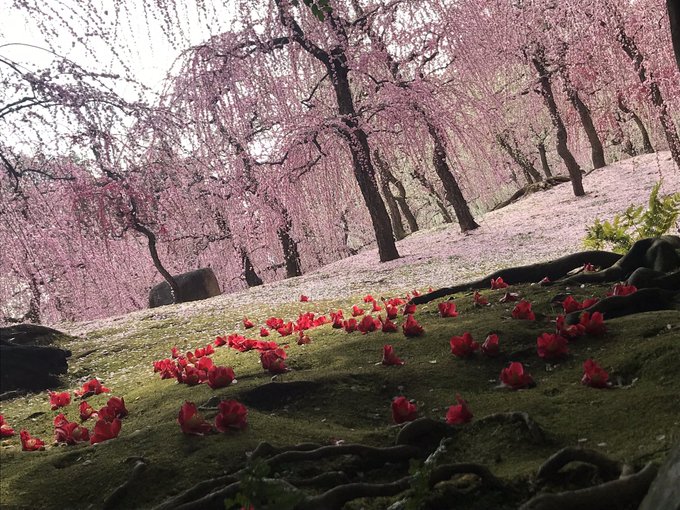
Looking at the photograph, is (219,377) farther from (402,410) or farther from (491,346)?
(491,346)

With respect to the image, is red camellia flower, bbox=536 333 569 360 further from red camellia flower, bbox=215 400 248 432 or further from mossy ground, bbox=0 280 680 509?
red camellia flower, bbox=215 400 248 432

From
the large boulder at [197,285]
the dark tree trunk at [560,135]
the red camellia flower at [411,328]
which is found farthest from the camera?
the dark tree trunk at [560,135]

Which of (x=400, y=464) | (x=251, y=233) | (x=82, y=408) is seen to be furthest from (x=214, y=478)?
(x=251, y=233)

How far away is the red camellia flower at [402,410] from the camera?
10.4ft

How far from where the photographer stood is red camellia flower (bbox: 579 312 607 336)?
13.5 feet

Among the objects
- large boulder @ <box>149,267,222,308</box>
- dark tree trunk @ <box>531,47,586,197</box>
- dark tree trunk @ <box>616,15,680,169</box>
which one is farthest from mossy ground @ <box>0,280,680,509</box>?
dark tree trunk @ <box>531,47,586,197</box>

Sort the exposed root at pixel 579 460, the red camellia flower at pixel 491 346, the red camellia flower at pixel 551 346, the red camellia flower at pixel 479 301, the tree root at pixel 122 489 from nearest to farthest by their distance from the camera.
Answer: the exposed root at pixel 579 460, the tree root at pixel 122 489, the red camellia flower at pixel 551 346, the red camellia flower at pixel 491 346, the red camellia flower at pixel 479 301

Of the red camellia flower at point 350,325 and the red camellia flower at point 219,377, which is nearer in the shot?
the red camellia flower at point 219,377

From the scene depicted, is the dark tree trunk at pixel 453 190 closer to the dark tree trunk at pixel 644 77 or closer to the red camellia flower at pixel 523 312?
the dark tree trunk at pixel 644 77

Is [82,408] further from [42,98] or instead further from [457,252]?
[457,252]

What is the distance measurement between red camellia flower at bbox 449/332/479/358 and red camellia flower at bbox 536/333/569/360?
0.41 m

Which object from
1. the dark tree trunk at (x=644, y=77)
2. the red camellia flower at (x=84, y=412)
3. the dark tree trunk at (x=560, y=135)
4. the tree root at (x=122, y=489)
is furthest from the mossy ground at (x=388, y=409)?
the dark tree trunk at (x=560, y=135)

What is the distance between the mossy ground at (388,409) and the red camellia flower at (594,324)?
71 mm

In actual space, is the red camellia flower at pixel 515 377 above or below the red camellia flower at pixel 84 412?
below
